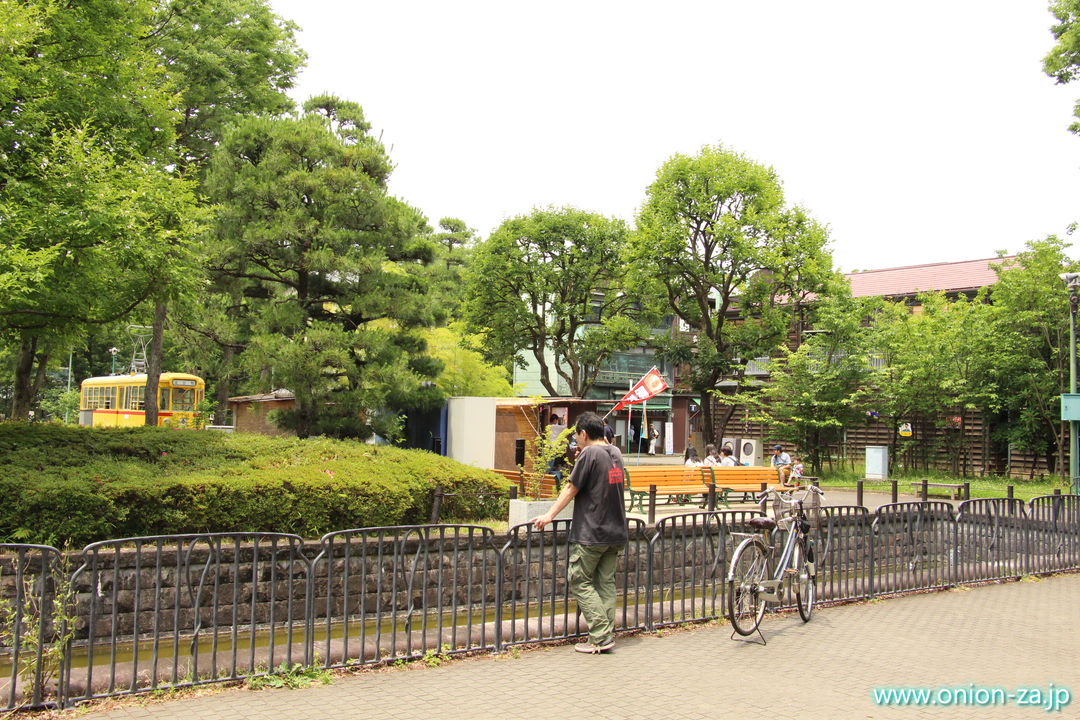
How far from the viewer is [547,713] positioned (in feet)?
17.2

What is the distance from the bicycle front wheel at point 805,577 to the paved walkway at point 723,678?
16 cm

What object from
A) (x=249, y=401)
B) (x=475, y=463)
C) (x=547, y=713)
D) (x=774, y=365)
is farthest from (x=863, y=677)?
(x=774, y=365)

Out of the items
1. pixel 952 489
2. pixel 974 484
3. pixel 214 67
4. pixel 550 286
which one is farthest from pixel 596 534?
pixel 550 286

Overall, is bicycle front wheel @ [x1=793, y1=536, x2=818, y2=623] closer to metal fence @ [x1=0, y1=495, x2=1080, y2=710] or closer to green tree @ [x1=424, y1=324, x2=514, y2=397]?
metal fence @ [x1=0, y1=495, x2=1080, y2=710]

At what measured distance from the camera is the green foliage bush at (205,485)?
9.09m

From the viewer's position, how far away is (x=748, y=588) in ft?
23.9

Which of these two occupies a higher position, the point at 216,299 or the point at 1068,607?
the point at 216,299

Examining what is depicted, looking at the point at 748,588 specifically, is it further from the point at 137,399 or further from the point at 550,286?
the point at 550,286

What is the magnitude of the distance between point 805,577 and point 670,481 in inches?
355

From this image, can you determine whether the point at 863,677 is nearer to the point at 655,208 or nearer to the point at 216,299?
the point at 216,299

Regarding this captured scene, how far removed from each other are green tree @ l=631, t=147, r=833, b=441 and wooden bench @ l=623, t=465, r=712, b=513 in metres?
15.2

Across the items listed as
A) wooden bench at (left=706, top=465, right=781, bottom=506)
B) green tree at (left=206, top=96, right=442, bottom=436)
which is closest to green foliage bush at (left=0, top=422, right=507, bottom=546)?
green tree at (left=206, top=96, right=442, bottom=436)

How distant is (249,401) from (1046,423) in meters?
27.2

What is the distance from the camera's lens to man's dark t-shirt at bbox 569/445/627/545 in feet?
22.2
